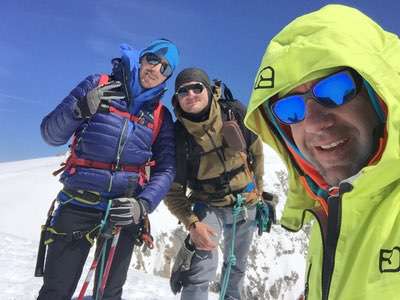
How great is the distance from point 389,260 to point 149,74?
3.48 meters

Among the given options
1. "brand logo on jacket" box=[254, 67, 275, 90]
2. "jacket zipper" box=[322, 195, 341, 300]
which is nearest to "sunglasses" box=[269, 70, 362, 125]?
"brand logo on jacket" box=[254, 67, 275, 90]

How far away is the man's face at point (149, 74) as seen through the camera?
4.58m

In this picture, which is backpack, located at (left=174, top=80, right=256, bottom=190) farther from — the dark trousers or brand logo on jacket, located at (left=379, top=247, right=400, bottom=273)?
brand logo on jacket, located at (left=379, top=247, right=400, bottom=273)

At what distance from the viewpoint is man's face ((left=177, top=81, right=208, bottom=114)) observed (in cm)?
477

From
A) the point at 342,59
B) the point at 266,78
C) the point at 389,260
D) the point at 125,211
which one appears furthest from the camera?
the point at 125,211

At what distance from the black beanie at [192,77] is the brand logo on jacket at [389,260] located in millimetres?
3534

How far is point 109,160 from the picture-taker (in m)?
4.38

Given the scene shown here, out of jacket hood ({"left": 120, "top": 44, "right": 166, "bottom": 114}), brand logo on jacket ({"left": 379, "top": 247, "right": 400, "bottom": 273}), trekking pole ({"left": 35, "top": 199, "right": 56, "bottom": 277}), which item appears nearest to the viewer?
brand logo on jacket ({"left": 379, "top": 247, "right": 400, "bottom": 273})

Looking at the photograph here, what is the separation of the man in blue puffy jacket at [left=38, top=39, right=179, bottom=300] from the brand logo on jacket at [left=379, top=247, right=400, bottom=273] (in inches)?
121

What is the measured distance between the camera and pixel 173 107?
4.98 metres

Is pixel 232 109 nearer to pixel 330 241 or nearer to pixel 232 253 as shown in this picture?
pixel 232 253

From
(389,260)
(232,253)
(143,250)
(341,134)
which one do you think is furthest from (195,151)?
(143,250)

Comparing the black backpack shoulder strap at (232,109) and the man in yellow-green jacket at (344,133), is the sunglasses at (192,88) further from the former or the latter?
the man in yellow-green jacket at (344,133)

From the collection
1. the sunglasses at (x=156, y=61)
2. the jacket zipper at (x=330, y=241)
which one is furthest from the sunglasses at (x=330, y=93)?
the sunglasses at (x=156, y=61)
